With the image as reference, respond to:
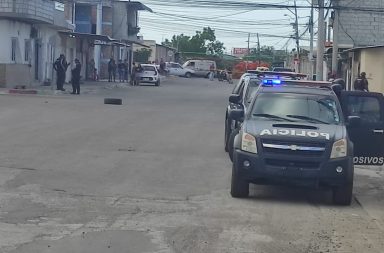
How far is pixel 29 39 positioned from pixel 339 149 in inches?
1279

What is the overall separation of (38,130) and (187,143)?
4.14 meters

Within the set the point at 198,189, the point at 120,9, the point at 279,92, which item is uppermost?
the point at 120,9

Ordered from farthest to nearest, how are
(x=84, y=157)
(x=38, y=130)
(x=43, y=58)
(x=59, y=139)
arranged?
(x=43, y=58) → (x=38, y=130) → (x=59, y=139) → (x=84, y=157)

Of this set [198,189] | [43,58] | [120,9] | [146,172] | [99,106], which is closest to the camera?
[198,189]

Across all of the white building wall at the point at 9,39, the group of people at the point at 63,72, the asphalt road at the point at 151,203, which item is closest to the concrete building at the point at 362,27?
the group of people at the point at 63,72

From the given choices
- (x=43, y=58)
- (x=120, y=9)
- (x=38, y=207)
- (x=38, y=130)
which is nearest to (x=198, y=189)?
(x=38, y=207)

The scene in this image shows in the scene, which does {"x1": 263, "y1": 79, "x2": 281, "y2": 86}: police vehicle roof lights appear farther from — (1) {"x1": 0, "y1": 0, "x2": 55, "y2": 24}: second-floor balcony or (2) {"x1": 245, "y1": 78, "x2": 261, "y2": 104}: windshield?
(1) {"x1": 0, "y1": 0, "x2": 55, "y2": 24}: second-floor balcony

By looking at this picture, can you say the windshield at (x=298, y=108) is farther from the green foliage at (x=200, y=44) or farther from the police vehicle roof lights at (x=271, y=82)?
the green foliage at (x=200, y=44)

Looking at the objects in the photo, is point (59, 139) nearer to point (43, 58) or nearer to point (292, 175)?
point (292, 175)

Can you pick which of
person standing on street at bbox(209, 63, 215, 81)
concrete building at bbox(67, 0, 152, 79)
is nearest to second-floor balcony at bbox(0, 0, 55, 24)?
concrete building at bbox(67, 0, 152, 79)

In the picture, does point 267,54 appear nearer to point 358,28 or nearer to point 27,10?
point 358,28

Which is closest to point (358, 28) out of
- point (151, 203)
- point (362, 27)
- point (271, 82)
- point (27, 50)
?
point (362, 27)

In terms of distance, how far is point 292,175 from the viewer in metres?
10.9

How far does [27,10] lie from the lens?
36906 millimetres
